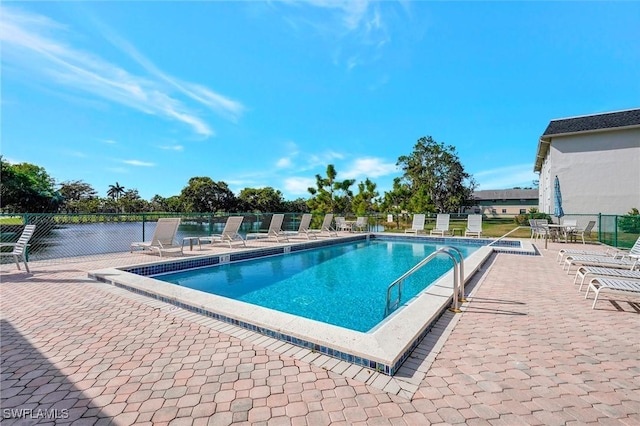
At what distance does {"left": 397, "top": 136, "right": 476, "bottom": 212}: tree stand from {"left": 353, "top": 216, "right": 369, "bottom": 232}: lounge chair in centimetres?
2022

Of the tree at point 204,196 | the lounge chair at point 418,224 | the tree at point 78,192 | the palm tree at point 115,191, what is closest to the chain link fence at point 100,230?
the lounge chair at point 418,224

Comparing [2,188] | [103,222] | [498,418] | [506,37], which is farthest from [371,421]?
[2,188]

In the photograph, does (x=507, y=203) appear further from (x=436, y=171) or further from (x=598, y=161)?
(x=598, y=161)

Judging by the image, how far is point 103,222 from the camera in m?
9.93

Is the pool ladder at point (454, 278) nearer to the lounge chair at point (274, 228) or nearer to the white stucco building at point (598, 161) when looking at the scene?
the lounge chair at point (274, 228)

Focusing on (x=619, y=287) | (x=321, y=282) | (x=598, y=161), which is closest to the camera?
(x=619, y=287)

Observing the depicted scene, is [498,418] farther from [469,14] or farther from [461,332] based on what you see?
[469,14]

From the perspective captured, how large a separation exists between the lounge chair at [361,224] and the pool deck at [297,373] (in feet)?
41.4

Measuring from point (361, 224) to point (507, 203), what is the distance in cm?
4846

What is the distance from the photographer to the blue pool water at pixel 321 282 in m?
4.95

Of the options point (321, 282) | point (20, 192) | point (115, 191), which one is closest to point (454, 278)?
point (321, 282)

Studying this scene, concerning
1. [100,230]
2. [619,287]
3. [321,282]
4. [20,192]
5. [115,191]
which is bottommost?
[321,282]

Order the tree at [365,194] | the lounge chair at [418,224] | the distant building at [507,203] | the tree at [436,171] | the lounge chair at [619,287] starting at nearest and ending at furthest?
the lounge chair at [619,287]
the lounge chair at [418,224]
the tree at [365,194]
the tree at [436,171]
the distant building at [507,203]

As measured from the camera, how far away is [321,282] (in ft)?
22.3
